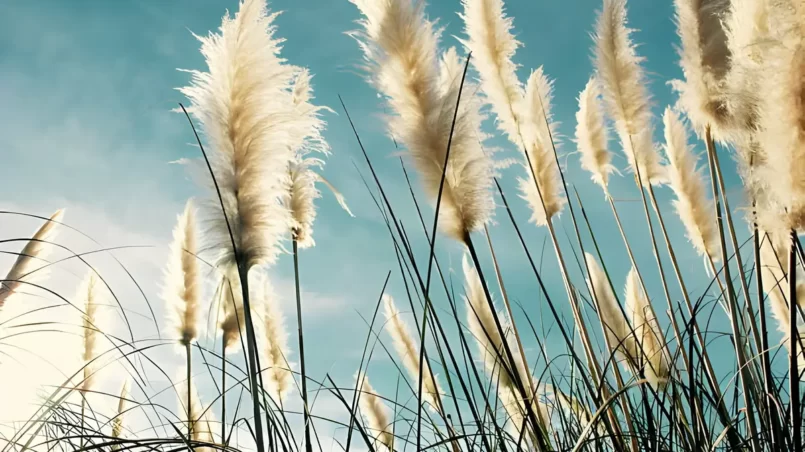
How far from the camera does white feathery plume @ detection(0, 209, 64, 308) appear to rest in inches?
101

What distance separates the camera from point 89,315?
3.89m

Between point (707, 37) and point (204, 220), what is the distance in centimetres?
205

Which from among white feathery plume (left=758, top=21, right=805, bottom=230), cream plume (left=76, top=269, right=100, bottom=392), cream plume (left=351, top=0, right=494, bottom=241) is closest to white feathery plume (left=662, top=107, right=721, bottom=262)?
cream plume (left=351, top=0, right=494, bottom=241)

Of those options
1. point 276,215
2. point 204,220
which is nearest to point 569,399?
point 276,215

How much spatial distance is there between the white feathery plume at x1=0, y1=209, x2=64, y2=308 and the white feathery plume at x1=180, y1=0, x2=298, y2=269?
88 centimetres

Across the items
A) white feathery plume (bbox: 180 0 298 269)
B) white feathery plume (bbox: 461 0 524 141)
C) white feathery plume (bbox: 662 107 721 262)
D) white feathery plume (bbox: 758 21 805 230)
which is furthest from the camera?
white feathery plume (bbox: 662 107 721 262)

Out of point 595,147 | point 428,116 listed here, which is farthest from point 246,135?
point 595,147

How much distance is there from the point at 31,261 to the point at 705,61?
284cm

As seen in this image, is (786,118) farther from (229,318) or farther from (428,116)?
(229,318)

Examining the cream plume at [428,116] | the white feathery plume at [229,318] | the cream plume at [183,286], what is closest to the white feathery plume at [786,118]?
the cream plume at [428,116]

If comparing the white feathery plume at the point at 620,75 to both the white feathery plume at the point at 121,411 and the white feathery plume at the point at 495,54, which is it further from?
the white feathery plume at the point at 121,411

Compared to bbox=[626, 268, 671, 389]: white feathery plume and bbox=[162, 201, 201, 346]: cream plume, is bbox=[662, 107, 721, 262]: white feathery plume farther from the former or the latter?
bbox=[162, 201, 201, 346]: cream plume

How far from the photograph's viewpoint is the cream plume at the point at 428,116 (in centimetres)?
250

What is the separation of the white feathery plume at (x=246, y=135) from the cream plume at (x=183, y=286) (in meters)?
1.75
